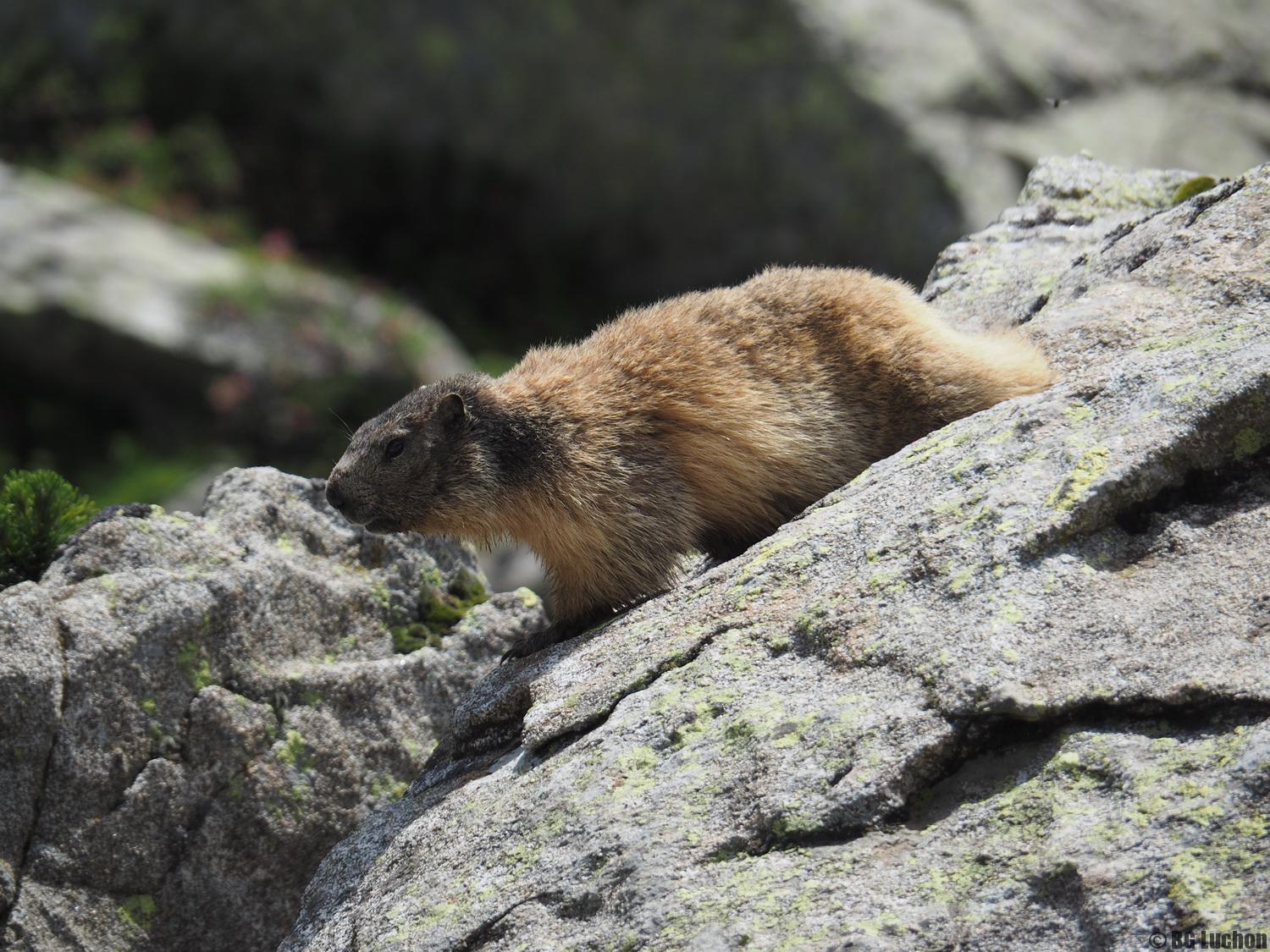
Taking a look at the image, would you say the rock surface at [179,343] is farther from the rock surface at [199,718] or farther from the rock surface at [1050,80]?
the rock surface at [199,718]

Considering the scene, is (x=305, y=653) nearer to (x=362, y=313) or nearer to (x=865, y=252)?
(x=362, y=313)

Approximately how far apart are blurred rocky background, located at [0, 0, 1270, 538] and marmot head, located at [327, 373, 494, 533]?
9667mm

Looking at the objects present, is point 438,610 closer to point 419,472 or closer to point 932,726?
point 419,472

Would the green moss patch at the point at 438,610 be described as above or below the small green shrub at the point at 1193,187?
below

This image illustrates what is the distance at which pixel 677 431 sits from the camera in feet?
25.9

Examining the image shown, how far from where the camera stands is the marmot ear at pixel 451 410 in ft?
26.6

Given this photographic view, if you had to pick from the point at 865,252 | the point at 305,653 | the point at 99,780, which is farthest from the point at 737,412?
the point at 865,252

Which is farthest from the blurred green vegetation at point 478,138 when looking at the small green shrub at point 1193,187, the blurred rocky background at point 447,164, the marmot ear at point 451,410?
the marmot ear at point 451,410

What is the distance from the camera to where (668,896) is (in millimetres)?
5004

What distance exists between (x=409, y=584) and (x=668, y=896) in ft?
12.8

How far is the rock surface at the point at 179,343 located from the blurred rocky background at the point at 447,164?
39mm

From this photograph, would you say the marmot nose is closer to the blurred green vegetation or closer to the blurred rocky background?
the blurred rocky background

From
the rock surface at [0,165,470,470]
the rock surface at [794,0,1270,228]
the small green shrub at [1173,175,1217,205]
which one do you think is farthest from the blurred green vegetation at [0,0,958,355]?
the small green shrub at [1173,175,1217,205]

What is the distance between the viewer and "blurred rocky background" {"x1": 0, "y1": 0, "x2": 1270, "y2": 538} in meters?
18.5
